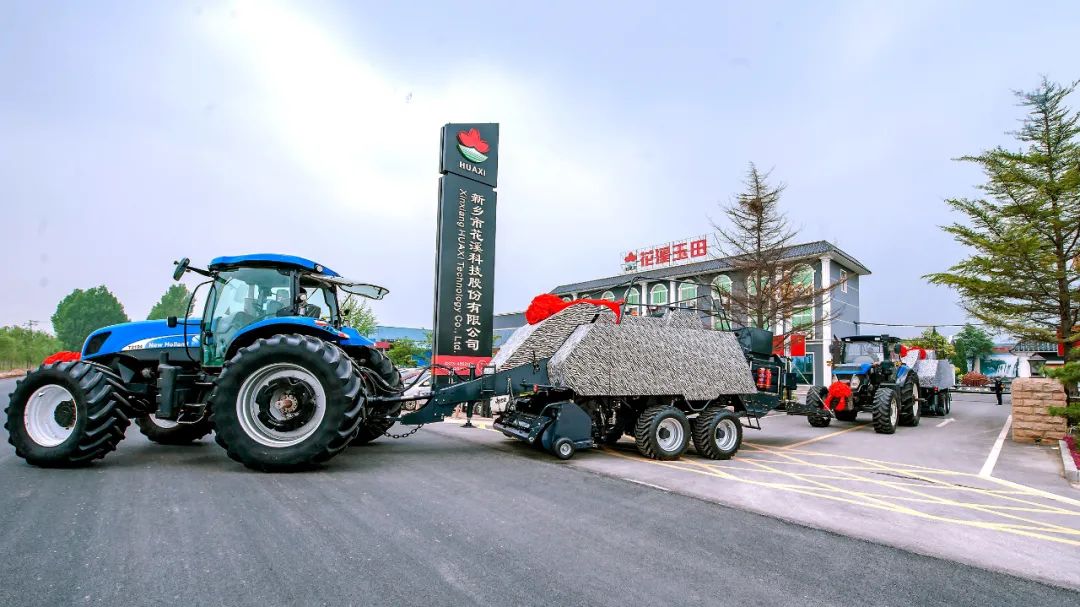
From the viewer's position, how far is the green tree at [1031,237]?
12977mm

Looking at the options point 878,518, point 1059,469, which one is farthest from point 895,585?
point 1059,469

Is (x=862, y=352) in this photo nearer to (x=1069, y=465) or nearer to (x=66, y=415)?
(x=1069, y=465)

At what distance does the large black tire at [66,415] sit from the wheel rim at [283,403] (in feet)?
4.90

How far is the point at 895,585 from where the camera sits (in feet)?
10.1

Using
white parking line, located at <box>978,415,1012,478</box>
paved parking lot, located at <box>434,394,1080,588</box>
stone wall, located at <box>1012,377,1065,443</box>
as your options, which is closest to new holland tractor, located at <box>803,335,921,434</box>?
paved parking lot, located at <box>434,394,1080,588</box>

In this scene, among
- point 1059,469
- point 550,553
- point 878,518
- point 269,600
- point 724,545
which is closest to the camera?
point 269,600

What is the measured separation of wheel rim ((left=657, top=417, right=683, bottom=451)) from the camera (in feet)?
24.8

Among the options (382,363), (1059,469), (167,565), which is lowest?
(1059,469)

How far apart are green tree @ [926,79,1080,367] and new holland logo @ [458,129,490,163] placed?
13.9 metres

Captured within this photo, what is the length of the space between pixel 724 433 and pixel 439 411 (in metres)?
4.35

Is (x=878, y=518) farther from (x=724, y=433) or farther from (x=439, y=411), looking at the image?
(x=439, y=411)

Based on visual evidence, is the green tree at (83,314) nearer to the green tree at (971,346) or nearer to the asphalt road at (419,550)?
the asphalt road at (419,550)

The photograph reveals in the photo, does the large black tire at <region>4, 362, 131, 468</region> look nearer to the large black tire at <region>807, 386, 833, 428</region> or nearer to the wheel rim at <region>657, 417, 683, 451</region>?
the wheel rim at <region>657, 417, 683, 451</region>

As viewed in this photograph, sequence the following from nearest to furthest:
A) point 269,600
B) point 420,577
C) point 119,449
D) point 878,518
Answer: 1. point 269,600
2. point 420,577
3. point 878,518
4. point 119,449
